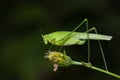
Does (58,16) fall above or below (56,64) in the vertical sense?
above

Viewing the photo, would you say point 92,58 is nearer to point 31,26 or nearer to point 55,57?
point 31,26

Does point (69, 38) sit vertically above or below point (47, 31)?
below

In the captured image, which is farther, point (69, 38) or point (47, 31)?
point (47, 31)

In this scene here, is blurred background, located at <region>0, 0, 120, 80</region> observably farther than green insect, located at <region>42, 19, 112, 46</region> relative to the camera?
Yes

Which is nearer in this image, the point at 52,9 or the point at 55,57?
the point at 55,57

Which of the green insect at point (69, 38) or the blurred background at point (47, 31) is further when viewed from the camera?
the blurred background at point (47, 31)

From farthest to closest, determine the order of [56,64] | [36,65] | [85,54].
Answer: [85,54] → [36,65] → [56,64]

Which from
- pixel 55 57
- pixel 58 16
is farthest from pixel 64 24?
pixel 55 57

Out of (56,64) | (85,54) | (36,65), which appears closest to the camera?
(56,64)
